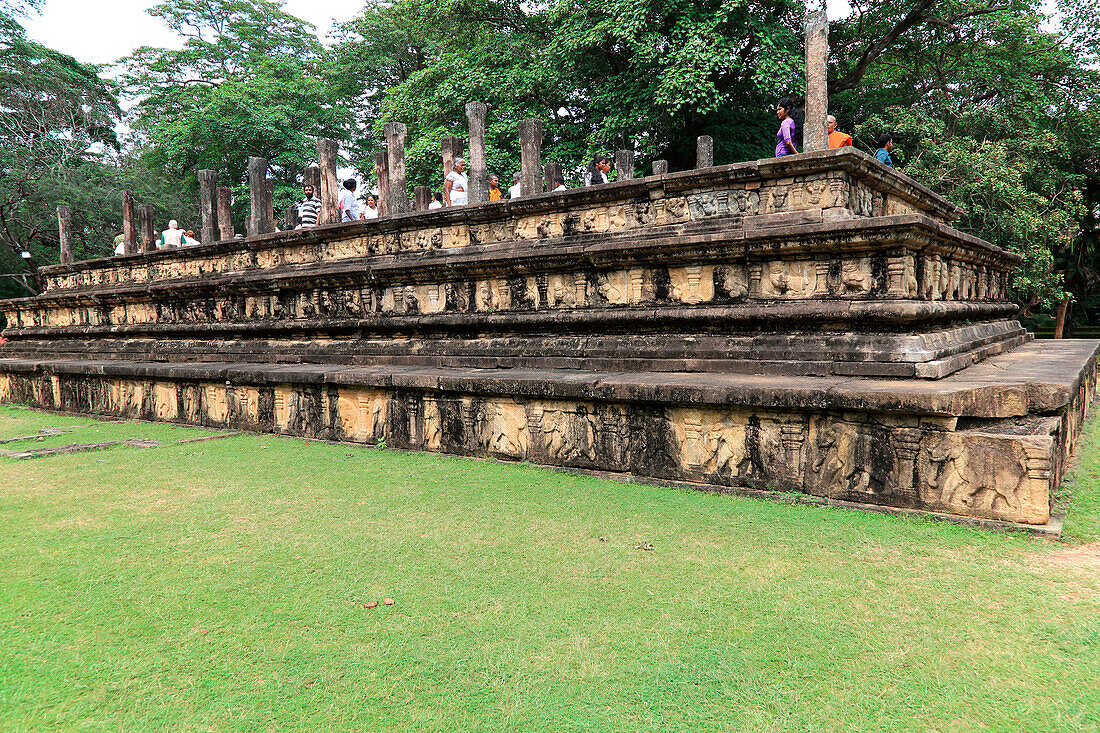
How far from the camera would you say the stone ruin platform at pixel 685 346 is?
3570mm

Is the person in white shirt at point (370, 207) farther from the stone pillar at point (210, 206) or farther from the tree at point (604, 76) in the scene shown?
the tree at point (604, 76)

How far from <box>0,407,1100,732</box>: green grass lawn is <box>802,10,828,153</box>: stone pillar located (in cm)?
295

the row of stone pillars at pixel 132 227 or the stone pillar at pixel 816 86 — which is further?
the row of stone pillars at pixel 132 227

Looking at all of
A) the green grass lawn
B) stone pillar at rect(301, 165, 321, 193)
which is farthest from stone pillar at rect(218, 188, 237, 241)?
the green grass lawn

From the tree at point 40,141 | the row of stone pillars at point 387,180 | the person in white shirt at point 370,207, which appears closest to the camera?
the row of stone pillars at point 387,180

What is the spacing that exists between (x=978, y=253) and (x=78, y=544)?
742cm

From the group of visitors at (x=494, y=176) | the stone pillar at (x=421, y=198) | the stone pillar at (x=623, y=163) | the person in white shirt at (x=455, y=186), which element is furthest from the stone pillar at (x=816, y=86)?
the stone pillar at (x=623, y=163)

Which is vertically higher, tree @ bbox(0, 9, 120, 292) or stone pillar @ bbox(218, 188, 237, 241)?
tree @ bbox(0, 9, 120, 292)

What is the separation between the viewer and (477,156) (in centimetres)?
749

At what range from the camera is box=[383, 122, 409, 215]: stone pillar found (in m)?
7.82

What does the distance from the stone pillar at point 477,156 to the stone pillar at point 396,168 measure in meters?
0.95

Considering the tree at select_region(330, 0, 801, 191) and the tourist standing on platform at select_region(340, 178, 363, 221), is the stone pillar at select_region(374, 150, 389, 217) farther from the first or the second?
the tree at select_region(330, 0, 801, 191)

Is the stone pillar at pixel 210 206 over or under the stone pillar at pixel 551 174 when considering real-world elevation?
under

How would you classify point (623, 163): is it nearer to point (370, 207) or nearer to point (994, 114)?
point (370, 207)
